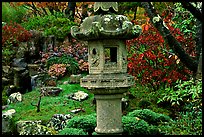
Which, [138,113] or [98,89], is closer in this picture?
[98,89]

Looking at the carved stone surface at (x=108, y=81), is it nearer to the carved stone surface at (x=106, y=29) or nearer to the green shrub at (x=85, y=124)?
the carved stone surface at (x=106, y=29)

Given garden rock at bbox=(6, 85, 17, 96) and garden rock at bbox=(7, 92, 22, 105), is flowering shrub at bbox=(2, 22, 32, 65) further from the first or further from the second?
garden rock at bbox=(7, 92, 22, 105)

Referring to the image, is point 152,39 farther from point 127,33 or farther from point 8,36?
point 8,36

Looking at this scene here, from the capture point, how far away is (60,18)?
14977 millimetres

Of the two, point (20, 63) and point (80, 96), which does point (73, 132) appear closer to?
point (80, 96)

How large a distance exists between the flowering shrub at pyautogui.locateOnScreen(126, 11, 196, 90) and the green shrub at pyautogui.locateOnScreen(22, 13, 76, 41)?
16.8 ft

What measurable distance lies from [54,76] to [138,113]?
4.86 m

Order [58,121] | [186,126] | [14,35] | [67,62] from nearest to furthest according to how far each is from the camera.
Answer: [186,126]
[58,121]
[67,62]
[14,35]

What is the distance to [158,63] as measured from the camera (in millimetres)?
9070

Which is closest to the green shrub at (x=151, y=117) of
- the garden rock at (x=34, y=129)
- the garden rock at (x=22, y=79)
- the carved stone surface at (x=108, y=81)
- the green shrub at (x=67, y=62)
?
the garden rock at (x=34, y=129)

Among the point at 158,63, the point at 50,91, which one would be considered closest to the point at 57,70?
the point at 50,91

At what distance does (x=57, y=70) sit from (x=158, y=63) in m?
4.10

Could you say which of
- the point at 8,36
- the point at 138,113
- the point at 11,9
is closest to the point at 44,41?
the point at 8,36

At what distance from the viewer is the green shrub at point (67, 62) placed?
40.0 ft
